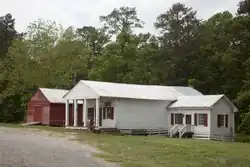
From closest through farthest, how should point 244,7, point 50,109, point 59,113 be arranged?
1. point 244,7
2. point 50,109
3. point 59,113

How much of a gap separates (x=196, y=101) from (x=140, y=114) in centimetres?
528

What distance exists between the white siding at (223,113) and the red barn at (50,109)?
49.5 ft

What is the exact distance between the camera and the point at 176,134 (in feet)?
135

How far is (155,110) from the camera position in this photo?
4228 centimetres

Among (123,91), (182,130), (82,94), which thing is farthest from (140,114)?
(82,94)

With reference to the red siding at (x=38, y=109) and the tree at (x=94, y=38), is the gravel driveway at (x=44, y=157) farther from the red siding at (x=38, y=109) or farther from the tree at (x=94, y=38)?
the tree at (x=94, y=38)

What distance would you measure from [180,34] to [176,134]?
22967 mm

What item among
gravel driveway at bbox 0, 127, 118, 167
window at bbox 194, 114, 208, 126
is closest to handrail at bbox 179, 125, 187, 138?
window at bbox 194, 114, 208, 126

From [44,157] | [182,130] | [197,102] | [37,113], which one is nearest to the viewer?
[44,157]

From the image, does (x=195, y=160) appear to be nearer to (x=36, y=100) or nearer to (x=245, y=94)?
(x=245, y=94)

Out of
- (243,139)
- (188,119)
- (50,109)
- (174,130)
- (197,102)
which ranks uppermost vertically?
(197,102)

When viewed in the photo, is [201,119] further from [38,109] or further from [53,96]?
[38,109]

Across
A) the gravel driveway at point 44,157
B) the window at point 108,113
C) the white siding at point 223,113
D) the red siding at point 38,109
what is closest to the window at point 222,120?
the white siding at point 223,113

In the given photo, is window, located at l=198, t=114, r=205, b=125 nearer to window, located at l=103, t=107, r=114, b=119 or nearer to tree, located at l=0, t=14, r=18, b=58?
window, located at l=103, t=107, r=114, b=119
